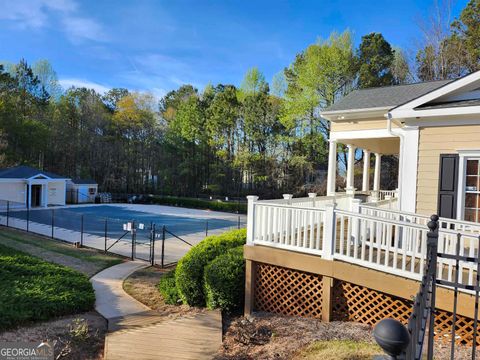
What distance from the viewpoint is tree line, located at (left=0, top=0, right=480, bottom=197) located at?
25906 millimetres

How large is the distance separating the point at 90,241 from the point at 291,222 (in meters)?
13.0

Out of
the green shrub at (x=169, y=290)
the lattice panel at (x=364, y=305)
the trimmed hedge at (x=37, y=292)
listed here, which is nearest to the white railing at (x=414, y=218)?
the lattice panel at (x=364, y=305)

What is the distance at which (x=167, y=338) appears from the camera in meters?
5.45

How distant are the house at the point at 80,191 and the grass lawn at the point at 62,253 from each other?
20213mm

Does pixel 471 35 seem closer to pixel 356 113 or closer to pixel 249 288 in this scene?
pixel 356 113

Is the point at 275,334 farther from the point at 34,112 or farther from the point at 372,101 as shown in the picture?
the point at 34,112

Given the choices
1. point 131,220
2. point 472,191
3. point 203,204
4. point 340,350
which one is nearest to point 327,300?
point 340,350

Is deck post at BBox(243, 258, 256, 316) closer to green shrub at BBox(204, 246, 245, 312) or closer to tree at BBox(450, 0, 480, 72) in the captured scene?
A: green shrub at BBox(204, 246, 245, 312)

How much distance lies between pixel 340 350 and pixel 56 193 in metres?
34.2

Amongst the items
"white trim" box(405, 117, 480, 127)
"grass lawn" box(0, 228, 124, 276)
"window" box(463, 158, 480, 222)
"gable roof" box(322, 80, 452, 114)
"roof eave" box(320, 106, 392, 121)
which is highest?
"gable roof" box(322, 80, 452, 114)

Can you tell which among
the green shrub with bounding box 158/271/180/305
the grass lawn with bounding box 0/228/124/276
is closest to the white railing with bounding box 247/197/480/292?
the green shrub with bounding box 158/271/180/305

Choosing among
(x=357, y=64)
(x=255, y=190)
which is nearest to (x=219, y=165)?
(x=255, y=190)

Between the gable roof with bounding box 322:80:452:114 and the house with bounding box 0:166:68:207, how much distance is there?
2814cm

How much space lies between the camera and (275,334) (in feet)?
17.5
